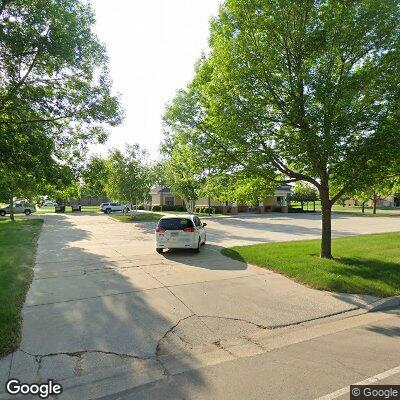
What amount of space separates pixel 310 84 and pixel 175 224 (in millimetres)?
7023

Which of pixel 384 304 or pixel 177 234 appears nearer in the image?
pixel 384 304

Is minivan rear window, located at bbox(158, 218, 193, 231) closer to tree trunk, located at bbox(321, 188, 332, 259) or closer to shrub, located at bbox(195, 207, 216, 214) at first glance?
tree trunk, located at bbox(321, 188, 332, 259)

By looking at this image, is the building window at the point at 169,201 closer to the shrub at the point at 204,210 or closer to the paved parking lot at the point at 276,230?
the shrub at the point at 204,210

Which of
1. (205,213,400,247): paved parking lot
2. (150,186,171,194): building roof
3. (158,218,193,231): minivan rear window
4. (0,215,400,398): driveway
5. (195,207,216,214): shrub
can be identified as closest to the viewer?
(0,215,400,398): driveway

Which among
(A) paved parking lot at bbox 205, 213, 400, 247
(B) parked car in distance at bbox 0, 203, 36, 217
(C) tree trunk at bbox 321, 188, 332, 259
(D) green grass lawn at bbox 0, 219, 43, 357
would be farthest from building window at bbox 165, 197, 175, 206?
(C) tree trunk at bbox 321, 188, 332, 259

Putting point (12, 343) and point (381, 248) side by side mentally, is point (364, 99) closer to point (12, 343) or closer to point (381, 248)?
point (381, 248)

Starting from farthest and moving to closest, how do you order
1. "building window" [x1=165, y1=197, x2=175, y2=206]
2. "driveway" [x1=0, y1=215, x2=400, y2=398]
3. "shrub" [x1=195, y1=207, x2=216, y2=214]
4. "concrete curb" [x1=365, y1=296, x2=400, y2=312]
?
1. "building window" [x1=165, y1=197, x2=175, y2=206]
2. "shrub" [x1=195, y1=207, x2=216, y2=214]
3. "concrete curb" [x1=365, y1=296, x2=400, y2=312]
4. "driveway" [x1=0, y1=215, x2=400, y2=398]

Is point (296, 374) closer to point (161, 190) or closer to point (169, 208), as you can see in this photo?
point (169, 208)

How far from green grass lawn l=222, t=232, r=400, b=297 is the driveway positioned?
524mm

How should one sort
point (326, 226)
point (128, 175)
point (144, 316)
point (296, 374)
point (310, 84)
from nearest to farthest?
point (296, 374), point (144, 316), point (310, 84), point (326, 226), point (128, 175)

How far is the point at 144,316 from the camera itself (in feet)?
21.2

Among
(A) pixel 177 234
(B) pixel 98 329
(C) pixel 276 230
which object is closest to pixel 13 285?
(B) pixel 98 329

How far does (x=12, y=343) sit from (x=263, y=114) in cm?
839

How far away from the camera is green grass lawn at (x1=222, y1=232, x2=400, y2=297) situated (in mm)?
8500
